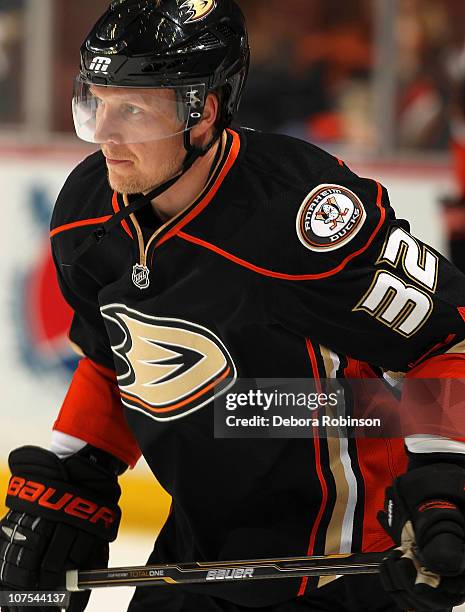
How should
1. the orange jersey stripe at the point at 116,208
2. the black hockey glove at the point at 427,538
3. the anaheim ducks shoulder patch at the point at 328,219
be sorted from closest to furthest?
the black hockey glove at the point at 427,538 < the anaheim ducks shoulder patch at the point at 328,219 < the orange jersey stripe at the point at 116,208

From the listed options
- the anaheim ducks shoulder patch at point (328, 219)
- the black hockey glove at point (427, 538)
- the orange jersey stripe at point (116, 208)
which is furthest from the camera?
the orange jersey stripe at point (116, 208)

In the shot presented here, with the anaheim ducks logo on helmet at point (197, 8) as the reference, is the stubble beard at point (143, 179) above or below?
below

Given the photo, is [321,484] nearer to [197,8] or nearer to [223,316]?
[223,316]

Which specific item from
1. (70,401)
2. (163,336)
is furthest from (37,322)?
(163,336)

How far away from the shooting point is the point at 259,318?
1.81 metres

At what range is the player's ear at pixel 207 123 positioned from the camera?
1843mm

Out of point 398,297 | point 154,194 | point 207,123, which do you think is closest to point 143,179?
point 154,194

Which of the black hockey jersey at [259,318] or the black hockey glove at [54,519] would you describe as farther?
the black hockey glove at [54,519]

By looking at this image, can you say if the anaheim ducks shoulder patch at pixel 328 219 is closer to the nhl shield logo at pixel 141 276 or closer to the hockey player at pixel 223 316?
the hockey player at pixel 223 316

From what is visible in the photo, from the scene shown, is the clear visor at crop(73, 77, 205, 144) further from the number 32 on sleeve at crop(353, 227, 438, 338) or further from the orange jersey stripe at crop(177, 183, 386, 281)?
the number 32 on sleeve at crop(353, 227, 438, 338)

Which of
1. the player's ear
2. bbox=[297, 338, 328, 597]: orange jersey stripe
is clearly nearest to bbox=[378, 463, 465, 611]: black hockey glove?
bbox=[297, 338, 328, 597]: orange jersey stripe

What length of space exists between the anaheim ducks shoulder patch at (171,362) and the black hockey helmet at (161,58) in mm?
266

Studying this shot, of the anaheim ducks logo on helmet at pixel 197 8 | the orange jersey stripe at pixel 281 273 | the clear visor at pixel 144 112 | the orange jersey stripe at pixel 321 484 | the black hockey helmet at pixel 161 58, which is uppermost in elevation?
the anaheim ducks logo on helmet at pixel 197 8

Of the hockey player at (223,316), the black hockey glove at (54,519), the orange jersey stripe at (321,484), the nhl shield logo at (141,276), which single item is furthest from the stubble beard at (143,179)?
the black hockey glove at (54,519)
